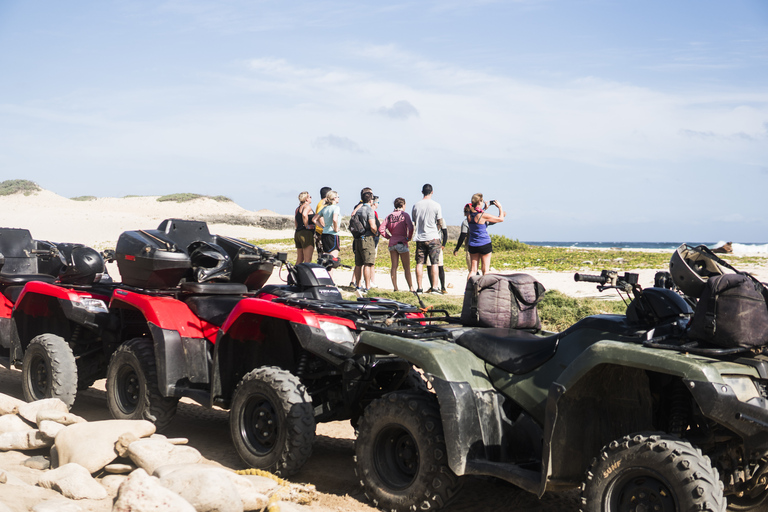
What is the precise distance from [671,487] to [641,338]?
2.78ft

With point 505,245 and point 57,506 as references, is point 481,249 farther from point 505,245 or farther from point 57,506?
point 505,245

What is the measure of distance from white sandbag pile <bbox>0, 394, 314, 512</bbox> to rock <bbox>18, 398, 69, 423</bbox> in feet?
0.03

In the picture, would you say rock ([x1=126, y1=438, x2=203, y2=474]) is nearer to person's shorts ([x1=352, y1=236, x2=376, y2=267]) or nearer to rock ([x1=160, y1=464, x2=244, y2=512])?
rock ([x1=160, y1=464, x2=244, y2=512])

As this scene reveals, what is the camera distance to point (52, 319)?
305 inches

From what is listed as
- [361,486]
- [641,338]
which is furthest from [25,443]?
[641,338]

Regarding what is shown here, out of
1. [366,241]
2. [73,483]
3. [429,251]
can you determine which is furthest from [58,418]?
[429,251]

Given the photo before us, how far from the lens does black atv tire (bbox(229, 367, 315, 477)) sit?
16.2 feet

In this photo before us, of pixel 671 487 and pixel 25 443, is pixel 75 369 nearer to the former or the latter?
pixel 25 443

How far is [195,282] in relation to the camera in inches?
255

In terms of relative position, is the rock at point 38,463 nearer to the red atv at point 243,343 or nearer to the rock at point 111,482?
the rock at point 111,482

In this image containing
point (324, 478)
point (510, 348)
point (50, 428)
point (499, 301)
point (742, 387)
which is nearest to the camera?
point (742, 387)

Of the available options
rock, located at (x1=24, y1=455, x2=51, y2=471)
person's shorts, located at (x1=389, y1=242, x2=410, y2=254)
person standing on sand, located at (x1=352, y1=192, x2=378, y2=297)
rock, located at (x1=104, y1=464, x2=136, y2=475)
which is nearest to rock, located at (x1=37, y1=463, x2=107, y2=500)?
rock, located at (x1=104, y1=464, x2=136, y2=475)

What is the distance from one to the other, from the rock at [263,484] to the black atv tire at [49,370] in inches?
113

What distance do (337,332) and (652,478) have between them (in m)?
2.39
